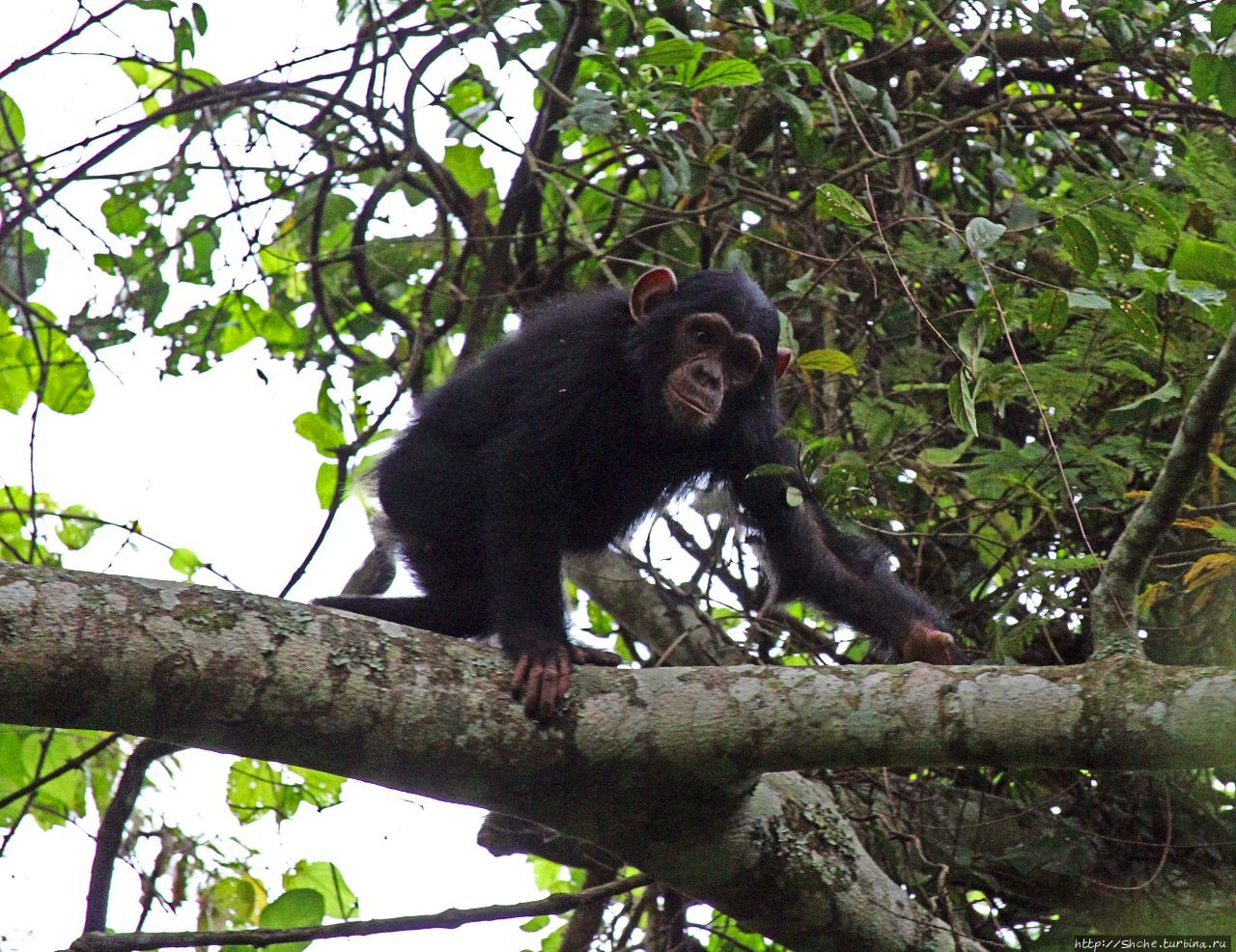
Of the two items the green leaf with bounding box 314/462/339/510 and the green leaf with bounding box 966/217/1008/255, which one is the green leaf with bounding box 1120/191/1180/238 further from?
the green leaf with bounding box 314/462/339/510

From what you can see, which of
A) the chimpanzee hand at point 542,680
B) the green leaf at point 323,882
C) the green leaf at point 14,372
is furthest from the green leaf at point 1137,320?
the green leaf at point 14,372

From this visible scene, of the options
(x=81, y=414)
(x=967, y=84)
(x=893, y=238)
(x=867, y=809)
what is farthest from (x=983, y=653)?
(x=81, y=414)

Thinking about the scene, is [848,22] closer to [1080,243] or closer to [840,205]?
[840,205]

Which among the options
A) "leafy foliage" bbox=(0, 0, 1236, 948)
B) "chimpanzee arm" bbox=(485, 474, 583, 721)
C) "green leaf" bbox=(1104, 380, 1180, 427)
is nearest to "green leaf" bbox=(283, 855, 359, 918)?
"leafy foliage" bbox=(0, 0, 1236, 948)

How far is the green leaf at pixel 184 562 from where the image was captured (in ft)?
17.7

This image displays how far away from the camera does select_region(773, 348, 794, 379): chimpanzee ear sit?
14.7 feet

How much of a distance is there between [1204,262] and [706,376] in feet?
5.32

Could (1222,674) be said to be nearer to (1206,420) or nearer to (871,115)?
(1206,420)

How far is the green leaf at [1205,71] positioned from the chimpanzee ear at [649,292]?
1.94 m

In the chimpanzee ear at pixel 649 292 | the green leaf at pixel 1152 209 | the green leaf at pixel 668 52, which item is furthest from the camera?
the chimpanzee ear at pixel 649 292

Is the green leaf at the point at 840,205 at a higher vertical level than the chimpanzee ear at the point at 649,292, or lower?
lower

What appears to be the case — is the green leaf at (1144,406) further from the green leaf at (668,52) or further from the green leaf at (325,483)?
the green leaf at (325,483)

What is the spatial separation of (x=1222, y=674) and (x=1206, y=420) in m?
0.59

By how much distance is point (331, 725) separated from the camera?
2.85 m
